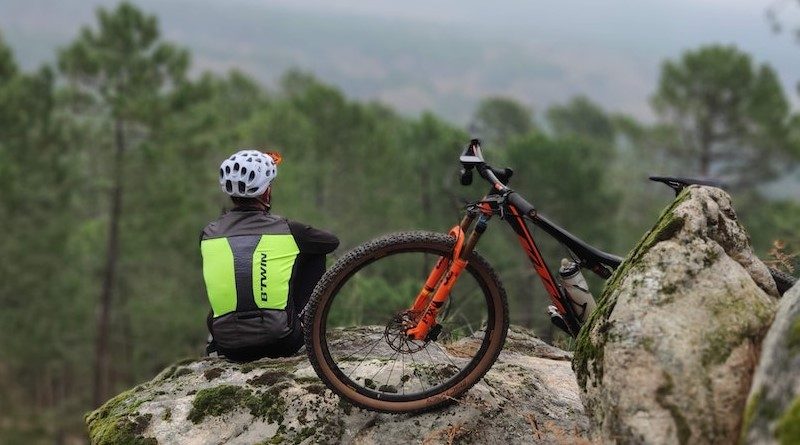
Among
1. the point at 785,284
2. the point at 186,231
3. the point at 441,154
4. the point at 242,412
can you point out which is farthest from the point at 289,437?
the point at 186,231

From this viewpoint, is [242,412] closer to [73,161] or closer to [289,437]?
[289,437]

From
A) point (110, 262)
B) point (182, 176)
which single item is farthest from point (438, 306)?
point (110, 262)

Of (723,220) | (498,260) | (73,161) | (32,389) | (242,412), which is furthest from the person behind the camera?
(32,389)

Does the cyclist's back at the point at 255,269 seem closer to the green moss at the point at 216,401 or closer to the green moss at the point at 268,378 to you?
the green moss at the point at 268,378

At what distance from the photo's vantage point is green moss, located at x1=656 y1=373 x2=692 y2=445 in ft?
9.07

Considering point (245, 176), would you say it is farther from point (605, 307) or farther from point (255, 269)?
point (605, 307)

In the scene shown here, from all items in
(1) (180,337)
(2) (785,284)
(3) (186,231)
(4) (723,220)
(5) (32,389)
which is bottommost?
(5) (32,389)

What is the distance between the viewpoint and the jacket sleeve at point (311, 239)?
448 cm

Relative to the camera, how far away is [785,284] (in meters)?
3.63

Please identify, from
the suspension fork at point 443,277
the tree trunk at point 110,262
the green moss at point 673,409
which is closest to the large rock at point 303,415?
the suspension fork at point 443,277

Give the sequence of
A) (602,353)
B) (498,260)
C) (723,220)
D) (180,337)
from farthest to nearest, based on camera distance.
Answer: (180,337)
(498,260)
(723,220)
(602,353)

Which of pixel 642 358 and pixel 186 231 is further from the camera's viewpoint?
pixel 186 231

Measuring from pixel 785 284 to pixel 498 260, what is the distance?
15.9 meters

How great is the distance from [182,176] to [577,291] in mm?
20784
